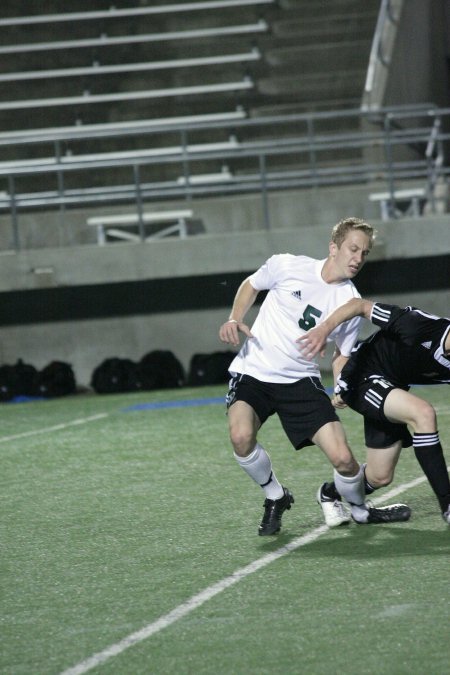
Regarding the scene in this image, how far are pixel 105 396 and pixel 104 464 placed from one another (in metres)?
5.88

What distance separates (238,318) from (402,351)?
843 mm

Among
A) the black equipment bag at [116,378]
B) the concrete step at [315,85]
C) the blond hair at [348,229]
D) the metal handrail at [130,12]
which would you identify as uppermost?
the metal handrail at [130,12]

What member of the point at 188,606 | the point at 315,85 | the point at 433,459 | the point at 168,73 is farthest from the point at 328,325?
the point at 168,73

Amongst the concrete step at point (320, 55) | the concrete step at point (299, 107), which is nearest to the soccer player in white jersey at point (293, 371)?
the concrete step at point (299, 107)

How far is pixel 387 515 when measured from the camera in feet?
21.1

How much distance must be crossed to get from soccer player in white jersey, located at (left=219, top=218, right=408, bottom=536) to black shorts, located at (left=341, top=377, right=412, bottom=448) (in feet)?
0.48

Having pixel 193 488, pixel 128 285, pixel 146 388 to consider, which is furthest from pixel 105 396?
pixel 193 488

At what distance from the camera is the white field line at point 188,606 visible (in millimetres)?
4207

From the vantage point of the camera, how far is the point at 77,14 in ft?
66.2

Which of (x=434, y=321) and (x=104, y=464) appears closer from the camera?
(x=434, y=321)

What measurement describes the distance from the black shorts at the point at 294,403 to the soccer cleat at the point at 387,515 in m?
0.60

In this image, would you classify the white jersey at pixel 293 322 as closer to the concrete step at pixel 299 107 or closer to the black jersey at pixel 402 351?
the black jersey at pixel 402 351

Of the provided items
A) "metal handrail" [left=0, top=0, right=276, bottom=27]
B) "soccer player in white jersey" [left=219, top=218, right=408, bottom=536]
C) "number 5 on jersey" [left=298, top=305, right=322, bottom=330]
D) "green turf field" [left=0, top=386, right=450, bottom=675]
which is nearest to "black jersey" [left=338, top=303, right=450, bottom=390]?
"soccer player in white jersey" [left=219, top=218, right=408, bottom=536]

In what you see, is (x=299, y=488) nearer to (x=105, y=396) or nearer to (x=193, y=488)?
(x=193, y=488)
